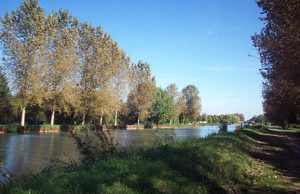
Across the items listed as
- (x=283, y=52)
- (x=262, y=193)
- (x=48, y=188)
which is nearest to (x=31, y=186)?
(x=48, y=188)

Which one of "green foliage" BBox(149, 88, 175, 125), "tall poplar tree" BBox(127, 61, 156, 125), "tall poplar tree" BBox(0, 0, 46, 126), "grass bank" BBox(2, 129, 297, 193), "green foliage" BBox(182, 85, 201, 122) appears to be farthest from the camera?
"green foliage" BBox(182, 85, 201, 122)

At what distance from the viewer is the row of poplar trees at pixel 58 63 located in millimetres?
30500

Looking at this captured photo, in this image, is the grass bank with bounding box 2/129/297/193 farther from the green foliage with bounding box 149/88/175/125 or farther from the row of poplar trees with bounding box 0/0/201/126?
the green foliage with bounding box 149/88/175/125

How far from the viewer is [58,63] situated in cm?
3412

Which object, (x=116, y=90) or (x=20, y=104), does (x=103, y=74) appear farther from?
(x=20, y=104)

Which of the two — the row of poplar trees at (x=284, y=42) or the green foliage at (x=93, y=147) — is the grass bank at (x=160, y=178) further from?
the row of poplar trees at (x=284, y=42)

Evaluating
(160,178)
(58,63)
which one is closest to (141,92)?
(58,63)

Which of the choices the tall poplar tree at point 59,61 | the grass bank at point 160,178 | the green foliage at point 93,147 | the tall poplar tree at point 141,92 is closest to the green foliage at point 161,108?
the tall poplar tree at point 141,92

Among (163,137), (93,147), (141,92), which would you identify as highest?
(141,92)

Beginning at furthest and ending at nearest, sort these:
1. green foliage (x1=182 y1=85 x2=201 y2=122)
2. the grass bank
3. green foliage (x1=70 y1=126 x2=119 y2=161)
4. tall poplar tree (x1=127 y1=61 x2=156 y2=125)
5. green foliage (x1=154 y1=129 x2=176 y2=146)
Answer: green foliage (x1=182 y1=85 x2=201 y2=122)
tall poplar tree (x1=127 y1=61 x2=156 y2=125)
green foliage (x1=154 y1=129 x2=176 y2=146)
green foliage (x1=70 y1=126 x2=119 y2=161)
the grass bank

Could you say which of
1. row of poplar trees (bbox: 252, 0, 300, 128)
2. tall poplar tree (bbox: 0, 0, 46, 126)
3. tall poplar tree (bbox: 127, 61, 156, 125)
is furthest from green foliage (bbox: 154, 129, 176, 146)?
tall poplar tree (bbox: 127, 61, 156, 125)

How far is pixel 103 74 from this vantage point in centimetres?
4181

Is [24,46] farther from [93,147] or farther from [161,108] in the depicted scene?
[161,108]

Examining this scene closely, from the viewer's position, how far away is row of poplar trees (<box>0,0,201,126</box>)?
30.5 metres
